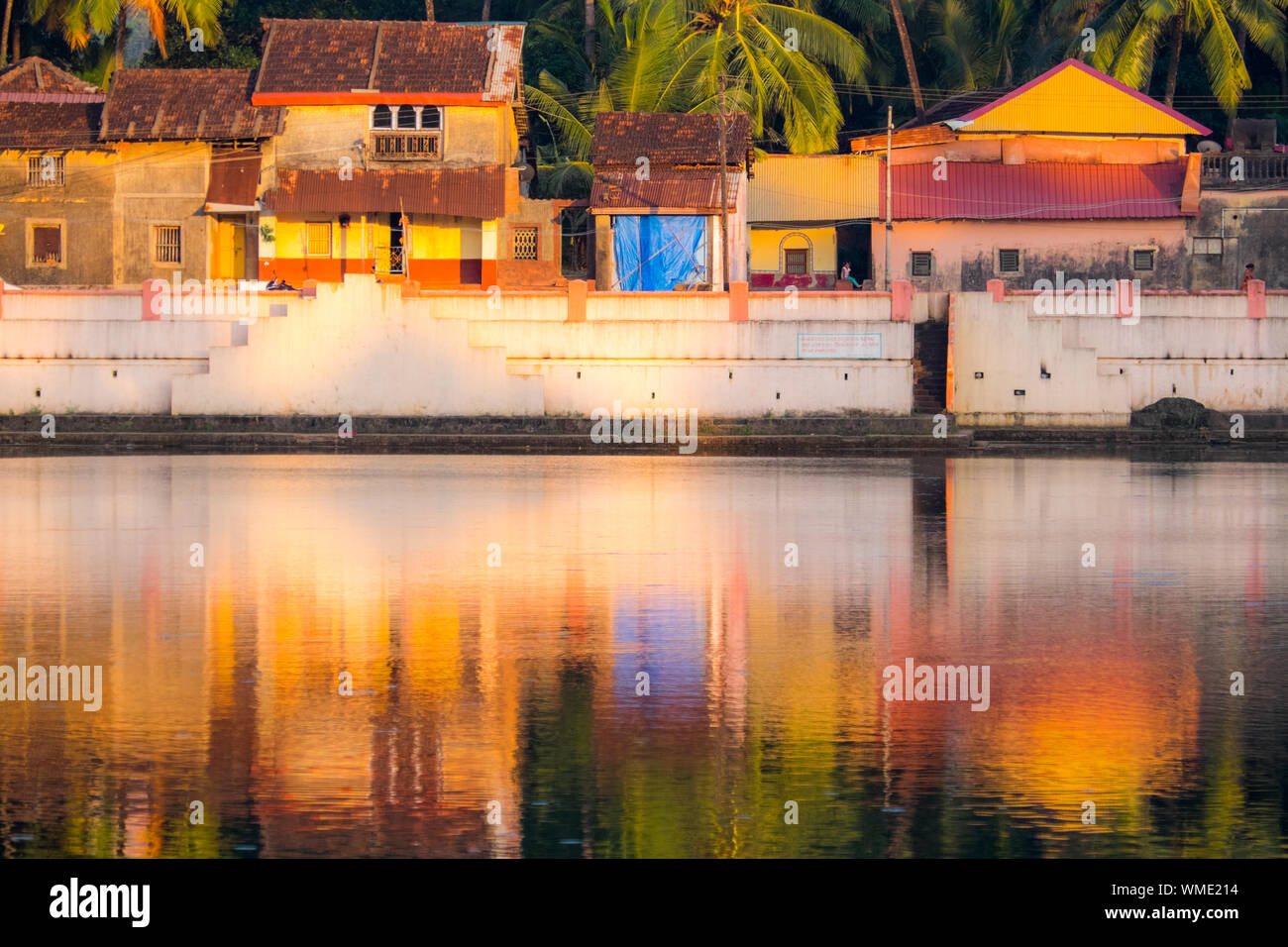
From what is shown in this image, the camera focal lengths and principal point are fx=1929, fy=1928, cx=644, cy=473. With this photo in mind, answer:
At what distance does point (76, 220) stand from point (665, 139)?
14740 mm

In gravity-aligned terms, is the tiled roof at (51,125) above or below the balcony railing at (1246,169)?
above

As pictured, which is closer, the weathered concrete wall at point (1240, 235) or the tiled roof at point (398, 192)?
the tiled roof at point (398, 192)

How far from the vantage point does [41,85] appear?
51.6m

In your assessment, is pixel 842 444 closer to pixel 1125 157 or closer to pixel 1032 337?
pixel 1032 337

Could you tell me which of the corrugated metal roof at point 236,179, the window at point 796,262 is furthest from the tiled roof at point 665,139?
the corrugated metal roof at point 236,179

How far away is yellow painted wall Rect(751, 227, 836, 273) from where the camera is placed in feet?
175

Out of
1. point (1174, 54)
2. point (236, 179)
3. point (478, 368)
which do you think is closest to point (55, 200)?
point (236, 179)

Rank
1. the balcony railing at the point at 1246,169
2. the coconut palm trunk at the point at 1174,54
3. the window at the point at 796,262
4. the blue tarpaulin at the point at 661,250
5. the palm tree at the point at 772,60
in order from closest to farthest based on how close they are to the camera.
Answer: the blue tarpaulin at the point at 661,250, the palm tree at the point at 772,60, the balcony railing at the point at 1246,169, the coconut palm trunk at the point at 1174,54, the window at the point at 796,262

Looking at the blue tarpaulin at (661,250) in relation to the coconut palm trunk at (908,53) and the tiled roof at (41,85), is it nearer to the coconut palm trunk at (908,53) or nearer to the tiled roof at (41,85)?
the coconut palm trunk at (908,53)

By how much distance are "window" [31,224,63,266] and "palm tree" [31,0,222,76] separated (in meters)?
5.89

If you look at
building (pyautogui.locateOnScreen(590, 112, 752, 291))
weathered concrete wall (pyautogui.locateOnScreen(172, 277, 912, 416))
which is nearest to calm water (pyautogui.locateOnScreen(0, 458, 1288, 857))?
weathered concrete wall (pyautogui.locateOnScreen(172, 277, 912, 416))

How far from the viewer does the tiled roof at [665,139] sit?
47.2m

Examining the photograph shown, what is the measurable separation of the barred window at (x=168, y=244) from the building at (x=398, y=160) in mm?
2034
